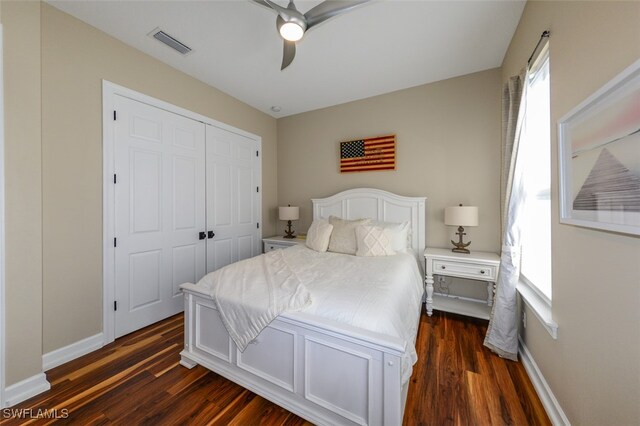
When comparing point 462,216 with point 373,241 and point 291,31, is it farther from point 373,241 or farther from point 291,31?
point 291,31

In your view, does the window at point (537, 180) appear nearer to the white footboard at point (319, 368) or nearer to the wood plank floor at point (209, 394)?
the wood plank floor at point (209, 394)

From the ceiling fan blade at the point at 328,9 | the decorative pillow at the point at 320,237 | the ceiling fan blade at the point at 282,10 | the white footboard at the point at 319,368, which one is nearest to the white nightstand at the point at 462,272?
the decorative pillow at the point at 320,237

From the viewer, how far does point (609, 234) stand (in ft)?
3.10

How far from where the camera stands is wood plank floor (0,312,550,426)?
4.57ft

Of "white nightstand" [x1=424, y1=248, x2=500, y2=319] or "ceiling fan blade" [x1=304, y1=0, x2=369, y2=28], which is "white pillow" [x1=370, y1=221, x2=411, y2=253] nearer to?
"white nightstand" [x1=424, y1=248, x2=500, y2=319]

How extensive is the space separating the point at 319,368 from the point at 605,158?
5.23ft

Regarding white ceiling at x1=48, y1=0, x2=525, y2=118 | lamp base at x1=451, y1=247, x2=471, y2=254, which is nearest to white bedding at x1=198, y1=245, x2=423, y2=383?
lamp base at x1=451, y1=247, x2=471, y2=254

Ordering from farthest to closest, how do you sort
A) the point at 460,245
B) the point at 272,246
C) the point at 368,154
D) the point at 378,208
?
the point at 272,246, the point at 368,154, the point at 378,208, the point at 460,245

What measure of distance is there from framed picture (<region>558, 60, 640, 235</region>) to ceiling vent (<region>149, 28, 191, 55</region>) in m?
3.00

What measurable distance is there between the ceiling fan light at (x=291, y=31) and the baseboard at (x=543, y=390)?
2708 mm

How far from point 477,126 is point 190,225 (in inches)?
141

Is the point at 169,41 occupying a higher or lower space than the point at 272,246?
higher

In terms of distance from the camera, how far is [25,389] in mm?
1547

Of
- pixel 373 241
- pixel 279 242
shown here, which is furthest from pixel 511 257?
pixel 279 242
